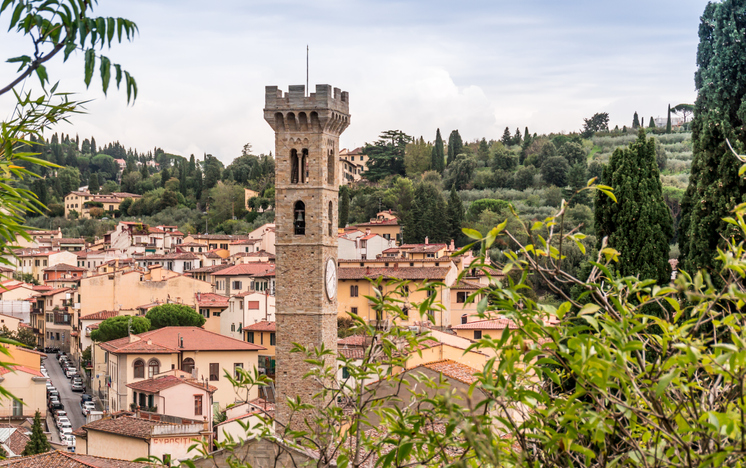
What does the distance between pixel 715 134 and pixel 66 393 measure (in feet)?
95.2

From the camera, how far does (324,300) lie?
21.4 metres

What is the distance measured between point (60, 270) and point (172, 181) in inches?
1123

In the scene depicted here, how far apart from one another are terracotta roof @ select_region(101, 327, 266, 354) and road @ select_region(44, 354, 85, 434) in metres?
2.53

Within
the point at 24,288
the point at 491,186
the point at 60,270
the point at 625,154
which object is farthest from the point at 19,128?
the point at 491,186

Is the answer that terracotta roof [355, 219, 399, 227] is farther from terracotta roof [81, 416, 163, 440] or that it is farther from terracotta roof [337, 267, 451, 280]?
terracotta roof [81, 416, 163, 440]

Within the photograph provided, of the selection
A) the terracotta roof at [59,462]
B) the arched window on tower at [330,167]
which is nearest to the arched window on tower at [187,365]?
the arched window on tower at [330,167]

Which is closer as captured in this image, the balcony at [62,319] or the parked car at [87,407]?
the parked car at [87,407]

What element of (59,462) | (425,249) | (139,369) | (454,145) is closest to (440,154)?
(454,145)

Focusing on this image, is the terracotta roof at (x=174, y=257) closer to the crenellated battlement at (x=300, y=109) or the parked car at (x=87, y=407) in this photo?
the parked car at (x=87, y=407)

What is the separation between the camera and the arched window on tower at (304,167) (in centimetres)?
2225

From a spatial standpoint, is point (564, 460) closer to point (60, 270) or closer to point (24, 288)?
point (24, 288)

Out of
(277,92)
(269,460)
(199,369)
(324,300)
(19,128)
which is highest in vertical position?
(277,92)

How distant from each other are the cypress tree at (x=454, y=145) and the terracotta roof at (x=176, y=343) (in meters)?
49.3

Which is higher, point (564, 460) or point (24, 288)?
point (564, 460)
